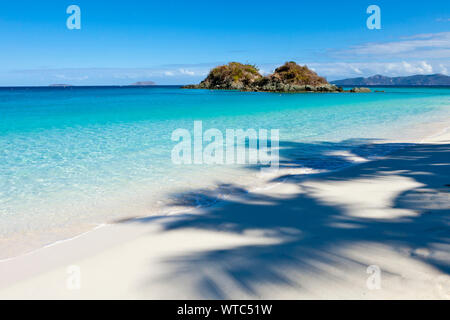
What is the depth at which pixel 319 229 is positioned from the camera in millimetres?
4145

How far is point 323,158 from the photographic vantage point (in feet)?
31.7

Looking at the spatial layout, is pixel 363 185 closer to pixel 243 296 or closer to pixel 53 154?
pixel 243 296

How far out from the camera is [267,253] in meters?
3.53

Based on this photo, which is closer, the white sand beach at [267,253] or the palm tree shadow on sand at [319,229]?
the white sand beach at [267,253]

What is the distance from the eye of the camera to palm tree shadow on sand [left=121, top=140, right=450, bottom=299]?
3.04 metres

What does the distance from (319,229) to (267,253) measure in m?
0.98

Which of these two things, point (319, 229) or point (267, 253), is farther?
point (319, 229)

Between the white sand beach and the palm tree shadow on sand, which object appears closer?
the white sand beach

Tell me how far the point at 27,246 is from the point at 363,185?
5678 mm

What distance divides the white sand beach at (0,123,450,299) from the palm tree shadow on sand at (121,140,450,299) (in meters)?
0.01

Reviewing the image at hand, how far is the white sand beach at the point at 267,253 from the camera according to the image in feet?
9.46

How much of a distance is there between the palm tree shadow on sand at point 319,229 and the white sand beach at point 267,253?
0.04 feet
